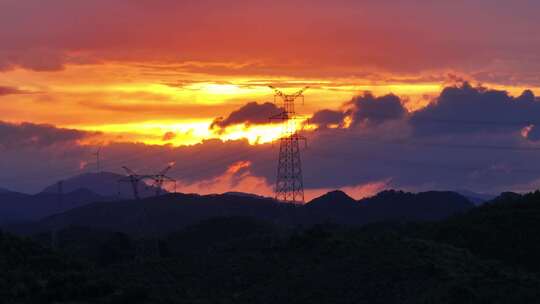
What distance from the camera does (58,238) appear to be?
7407 inches

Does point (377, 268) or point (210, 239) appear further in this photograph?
point (210, 239)

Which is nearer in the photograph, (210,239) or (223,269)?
(223,269)

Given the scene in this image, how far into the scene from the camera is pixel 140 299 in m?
80.7

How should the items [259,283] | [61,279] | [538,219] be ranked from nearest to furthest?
[61,279], [259,283], [538,219]

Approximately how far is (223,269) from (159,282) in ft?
30.0

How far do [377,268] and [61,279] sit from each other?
3503 centimetres

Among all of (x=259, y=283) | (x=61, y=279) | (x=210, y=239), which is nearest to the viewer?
(x=61, y=279)

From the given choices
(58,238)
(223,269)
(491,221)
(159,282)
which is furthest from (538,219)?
(58,238)

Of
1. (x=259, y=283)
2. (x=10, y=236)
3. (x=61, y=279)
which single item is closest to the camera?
(x=61, y=279)

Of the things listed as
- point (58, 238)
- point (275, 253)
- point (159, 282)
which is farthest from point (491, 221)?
point (58, 238)

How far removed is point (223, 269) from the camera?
11206cm

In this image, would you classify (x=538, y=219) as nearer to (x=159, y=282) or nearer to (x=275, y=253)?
(x=275, y=253)

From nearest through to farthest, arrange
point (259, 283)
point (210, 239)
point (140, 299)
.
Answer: point (140, 299) < point (259, 283) < point (210, 239)

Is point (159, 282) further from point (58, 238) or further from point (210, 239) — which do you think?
point (58, 238)
